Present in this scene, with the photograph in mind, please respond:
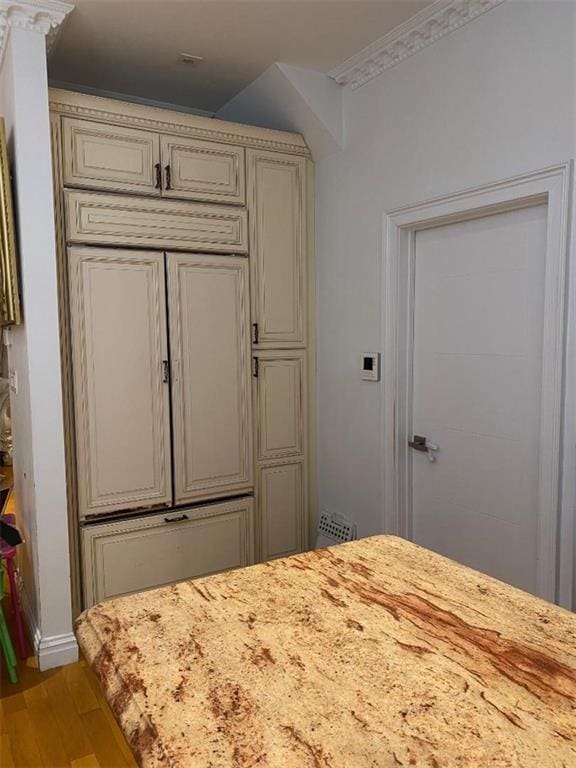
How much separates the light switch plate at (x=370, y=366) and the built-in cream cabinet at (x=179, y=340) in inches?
16.9

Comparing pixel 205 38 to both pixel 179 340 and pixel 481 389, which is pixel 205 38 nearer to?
pixel 179 340

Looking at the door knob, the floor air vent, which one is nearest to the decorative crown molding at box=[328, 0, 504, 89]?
the door knob

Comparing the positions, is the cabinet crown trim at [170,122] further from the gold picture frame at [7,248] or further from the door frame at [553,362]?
the door frame at [553,362]

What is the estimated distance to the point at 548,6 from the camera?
2.10m

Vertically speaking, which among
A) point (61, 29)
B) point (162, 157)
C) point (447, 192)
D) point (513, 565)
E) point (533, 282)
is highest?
point (61, 29)

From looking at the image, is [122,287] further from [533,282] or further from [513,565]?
[513,565]

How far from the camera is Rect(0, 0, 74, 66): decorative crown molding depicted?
2277 millimetres

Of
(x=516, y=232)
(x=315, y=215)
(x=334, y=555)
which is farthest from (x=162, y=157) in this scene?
(x=334, y=555)

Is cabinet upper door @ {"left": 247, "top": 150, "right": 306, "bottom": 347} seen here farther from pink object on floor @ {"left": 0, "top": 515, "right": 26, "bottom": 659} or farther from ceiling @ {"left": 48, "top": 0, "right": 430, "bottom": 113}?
pink object on floor @ {"left": 0, "top": 515, "right": 26, "bottom": 659}

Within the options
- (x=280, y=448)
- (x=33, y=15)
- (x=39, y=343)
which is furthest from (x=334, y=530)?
(x=33, y=15)

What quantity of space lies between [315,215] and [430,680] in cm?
286

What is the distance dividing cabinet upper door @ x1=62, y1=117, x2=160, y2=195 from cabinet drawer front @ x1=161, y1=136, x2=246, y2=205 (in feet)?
0.23

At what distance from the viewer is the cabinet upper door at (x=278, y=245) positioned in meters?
3.16

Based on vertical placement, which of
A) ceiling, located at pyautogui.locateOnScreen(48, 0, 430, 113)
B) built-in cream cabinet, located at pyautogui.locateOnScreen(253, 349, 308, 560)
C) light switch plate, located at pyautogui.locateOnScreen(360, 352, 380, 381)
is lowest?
built-in cream cabinet, located at pyautogui.locateOnScreen(253, 349, 308, 560)
